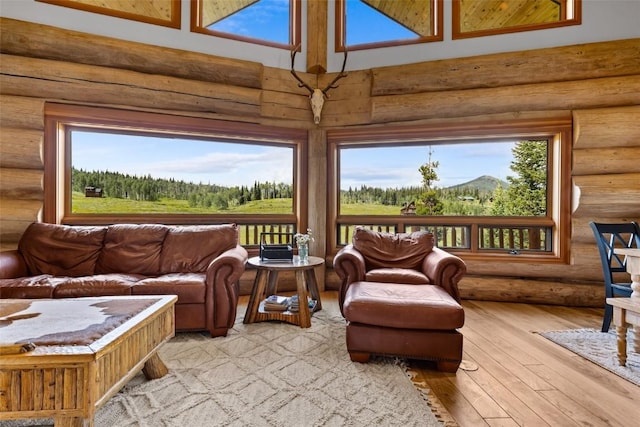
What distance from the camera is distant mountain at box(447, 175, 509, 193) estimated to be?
4.25 m

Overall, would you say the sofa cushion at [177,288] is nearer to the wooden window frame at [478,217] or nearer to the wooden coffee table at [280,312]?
the wooden coffee table at [280,312]

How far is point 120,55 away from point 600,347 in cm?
550

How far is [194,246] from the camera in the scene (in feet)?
10.7

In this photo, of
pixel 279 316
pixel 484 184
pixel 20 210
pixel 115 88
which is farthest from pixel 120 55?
pixel 484 184

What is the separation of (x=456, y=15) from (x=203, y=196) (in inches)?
161

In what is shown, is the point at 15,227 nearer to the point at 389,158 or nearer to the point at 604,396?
the point at 389,158

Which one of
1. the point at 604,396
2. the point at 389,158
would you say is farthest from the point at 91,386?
the point at 389,158

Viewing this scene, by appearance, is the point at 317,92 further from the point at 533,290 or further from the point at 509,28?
the point at 533,290

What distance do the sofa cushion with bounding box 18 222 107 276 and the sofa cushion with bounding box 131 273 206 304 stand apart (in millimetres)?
822

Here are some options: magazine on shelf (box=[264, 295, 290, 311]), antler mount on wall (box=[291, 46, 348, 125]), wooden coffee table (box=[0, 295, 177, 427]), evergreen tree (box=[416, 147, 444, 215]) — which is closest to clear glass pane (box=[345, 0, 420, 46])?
antler mount on wall (box=[291, 46, 348, 125])

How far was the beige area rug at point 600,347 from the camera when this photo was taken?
2.18 m

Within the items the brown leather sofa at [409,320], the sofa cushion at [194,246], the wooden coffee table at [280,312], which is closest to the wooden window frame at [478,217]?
the wooden coffee table at [280,312]

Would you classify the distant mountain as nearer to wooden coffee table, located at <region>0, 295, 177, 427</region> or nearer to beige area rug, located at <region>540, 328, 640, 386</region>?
beige area rug, located at <region>540, 328, 640, 386</region>

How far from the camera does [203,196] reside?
14.1 ft
